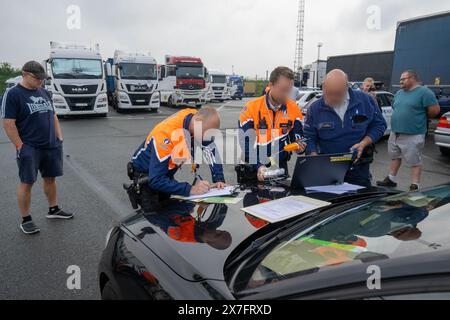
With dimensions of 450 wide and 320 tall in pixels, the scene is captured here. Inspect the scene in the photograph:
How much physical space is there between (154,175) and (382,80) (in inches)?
677

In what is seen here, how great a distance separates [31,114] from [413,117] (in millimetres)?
5136

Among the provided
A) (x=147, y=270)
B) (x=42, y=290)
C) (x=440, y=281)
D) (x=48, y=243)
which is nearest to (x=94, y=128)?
(x=48, y=243)

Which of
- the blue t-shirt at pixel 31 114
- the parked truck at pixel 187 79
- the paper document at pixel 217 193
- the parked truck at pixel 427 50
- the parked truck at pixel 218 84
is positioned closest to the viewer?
the paper document at pixel 217 193

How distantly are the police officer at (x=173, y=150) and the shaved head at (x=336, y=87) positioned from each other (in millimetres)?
1053

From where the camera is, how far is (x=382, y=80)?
16.9m

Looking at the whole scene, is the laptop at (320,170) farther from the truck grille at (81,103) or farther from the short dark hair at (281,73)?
the truck grille at (81,103)

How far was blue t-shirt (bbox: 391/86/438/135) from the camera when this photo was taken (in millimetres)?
5066

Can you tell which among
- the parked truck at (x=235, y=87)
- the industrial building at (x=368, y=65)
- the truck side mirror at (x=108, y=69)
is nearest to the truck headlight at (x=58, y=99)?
the truck side mirror at (x=108, y=69)

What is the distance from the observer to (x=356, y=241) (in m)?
1.45

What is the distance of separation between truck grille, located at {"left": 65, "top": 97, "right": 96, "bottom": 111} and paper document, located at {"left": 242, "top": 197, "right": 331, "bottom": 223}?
46.7ft

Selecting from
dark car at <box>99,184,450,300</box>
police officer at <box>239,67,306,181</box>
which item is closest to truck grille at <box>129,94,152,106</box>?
police officer at <box>239,67,306,181</box>

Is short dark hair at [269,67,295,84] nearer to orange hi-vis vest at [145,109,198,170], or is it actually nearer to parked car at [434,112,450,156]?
orange hi-vis vest at [145,109,198,170]

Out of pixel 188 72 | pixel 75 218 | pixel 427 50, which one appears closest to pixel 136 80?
pixel 188 72

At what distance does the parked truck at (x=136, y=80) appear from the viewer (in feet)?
55.9
